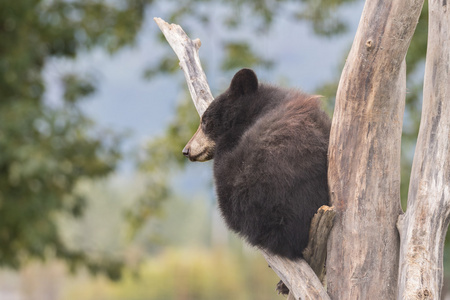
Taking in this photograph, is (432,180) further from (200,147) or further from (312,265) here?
(200,147)

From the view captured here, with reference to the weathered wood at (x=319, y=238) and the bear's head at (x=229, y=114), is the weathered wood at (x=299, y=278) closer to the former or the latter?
the weathered wood at (x=319, y=238)

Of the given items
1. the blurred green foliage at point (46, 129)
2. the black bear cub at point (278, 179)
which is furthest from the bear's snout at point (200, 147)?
the blurred green foliage at point (46, 129)

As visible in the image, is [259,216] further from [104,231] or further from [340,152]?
[104,231]

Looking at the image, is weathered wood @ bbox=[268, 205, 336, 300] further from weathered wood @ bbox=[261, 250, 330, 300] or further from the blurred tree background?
the blurred tree background

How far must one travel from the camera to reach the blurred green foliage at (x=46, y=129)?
24.5 feet

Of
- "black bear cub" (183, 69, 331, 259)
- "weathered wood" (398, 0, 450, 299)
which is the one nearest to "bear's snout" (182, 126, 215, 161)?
"black bear cub" (183, 69, 331, 259)

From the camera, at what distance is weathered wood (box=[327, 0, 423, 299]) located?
108 inches

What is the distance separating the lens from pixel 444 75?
2.72m

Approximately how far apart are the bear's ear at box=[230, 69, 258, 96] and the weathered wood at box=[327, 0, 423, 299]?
65 cm

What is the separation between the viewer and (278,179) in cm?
284

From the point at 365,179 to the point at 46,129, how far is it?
232 inches

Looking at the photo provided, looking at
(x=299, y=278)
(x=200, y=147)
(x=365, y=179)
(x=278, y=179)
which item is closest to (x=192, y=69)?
(x=200, y=147)

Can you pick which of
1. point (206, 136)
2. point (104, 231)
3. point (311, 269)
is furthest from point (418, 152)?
point (104, 231)

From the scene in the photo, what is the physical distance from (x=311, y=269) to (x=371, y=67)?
0.99 m
